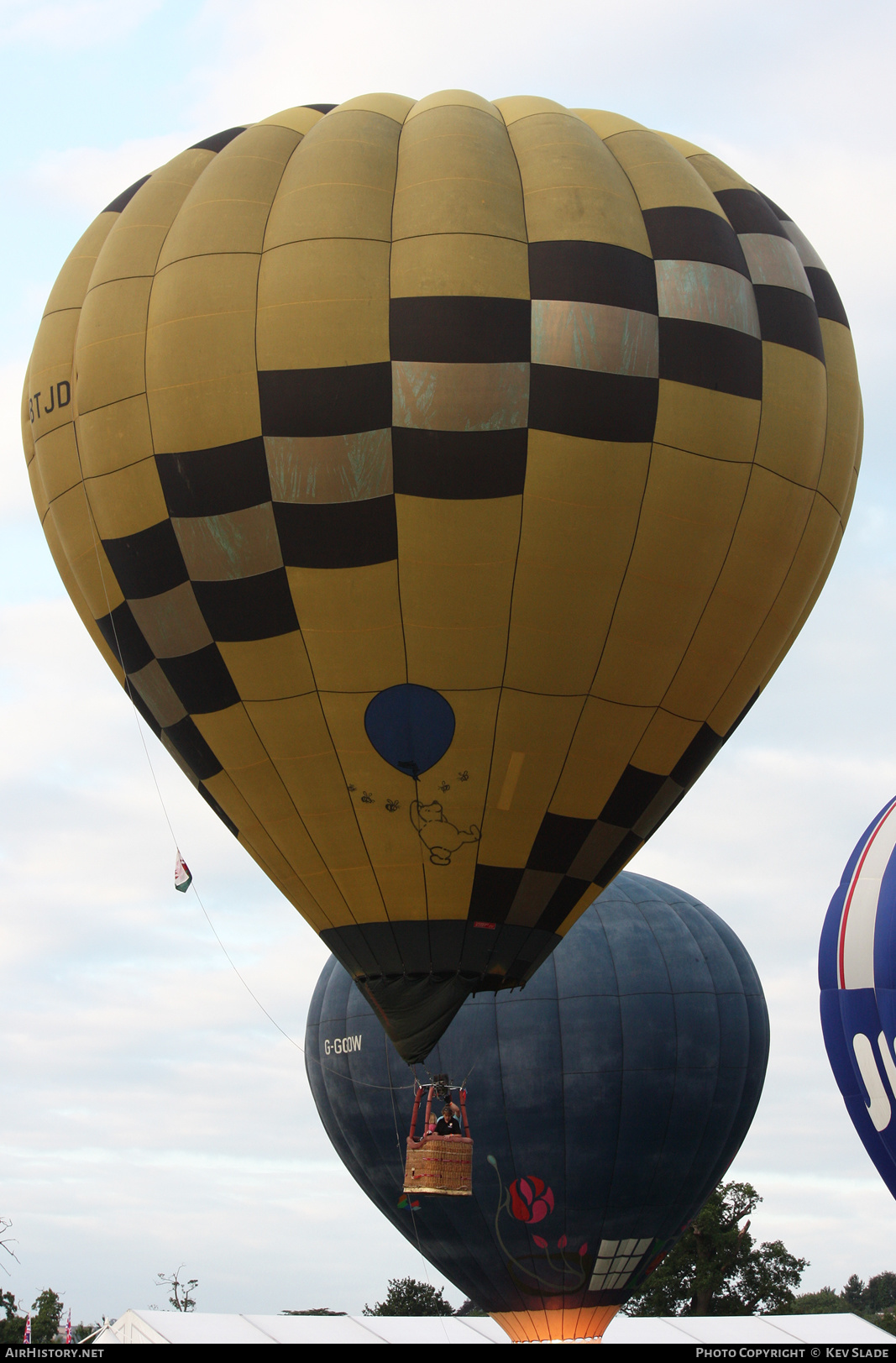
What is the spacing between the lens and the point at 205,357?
8555mm

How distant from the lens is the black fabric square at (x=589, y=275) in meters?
8.50

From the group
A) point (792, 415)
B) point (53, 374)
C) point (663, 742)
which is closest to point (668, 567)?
point (663, 742)

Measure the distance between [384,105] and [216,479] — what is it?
3031 mm

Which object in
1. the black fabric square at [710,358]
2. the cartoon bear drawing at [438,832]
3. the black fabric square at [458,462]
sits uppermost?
the black fabric square at [710,358]

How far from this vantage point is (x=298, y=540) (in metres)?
8.52

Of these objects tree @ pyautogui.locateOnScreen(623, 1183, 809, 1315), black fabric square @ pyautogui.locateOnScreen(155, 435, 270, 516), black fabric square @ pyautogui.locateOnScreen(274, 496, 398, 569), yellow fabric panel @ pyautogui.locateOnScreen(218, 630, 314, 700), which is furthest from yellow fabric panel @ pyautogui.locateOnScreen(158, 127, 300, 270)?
tree @ pyautogui.locateOnScreen(623, 1183, 809, 1315)

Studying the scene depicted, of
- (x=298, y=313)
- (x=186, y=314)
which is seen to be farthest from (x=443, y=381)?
(x=186, y=314)

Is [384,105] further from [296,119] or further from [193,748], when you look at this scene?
[193,748]

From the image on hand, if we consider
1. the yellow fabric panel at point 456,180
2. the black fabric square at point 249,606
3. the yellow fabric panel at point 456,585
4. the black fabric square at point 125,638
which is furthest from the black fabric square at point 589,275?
the black fabric square at point 125,638

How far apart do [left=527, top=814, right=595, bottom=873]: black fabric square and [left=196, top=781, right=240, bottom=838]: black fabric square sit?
2080 millimetres

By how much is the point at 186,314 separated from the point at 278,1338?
5.68 m

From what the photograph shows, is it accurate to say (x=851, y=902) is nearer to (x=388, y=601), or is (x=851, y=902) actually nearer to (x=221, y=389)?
(x=388, y=601)

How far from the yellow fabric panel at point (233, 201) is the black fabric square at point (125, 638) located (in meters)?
2.23

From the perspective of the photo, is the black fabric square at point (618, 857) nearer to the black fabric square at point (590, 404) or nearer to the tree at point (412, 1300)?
the black fabric square at point (590, 404)
